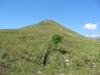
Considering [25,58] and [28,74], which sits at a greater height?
[25,58]

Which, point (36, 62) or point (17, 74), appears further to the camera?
point (36, 62)

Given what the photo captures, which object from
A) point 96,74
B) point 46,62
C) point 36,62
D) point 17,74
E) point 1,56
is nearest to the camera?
point 96,74

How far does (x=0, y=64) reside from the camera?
183 inches

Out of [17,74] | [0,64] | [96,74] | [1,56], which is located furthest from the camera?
[1,56]

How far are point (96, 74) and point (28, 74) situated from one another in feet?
13.0

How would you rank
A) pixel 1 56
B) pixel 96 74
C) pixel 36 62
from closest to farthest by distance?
pixel 96 74, pixel 1 56, pixel 36 62

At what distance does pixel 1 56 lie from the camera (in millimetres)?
5473

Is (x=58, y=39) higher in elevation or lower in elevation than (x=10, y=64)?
higher

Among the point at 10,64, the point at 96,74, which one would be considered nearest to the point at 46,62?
the point at 10,64

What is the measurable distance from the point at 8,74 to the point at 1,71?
0.45 m

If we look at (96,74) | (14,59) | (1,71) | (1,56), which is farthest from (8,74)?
(96,74)

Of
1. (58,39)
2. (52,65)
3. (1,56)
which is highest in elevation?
(58,39)

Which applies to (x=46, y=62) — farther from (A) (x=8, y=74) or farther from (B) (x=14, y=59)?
(A) (x=8, y=74)

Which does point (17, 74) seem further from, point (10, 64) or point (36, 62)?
point (36, 62)
